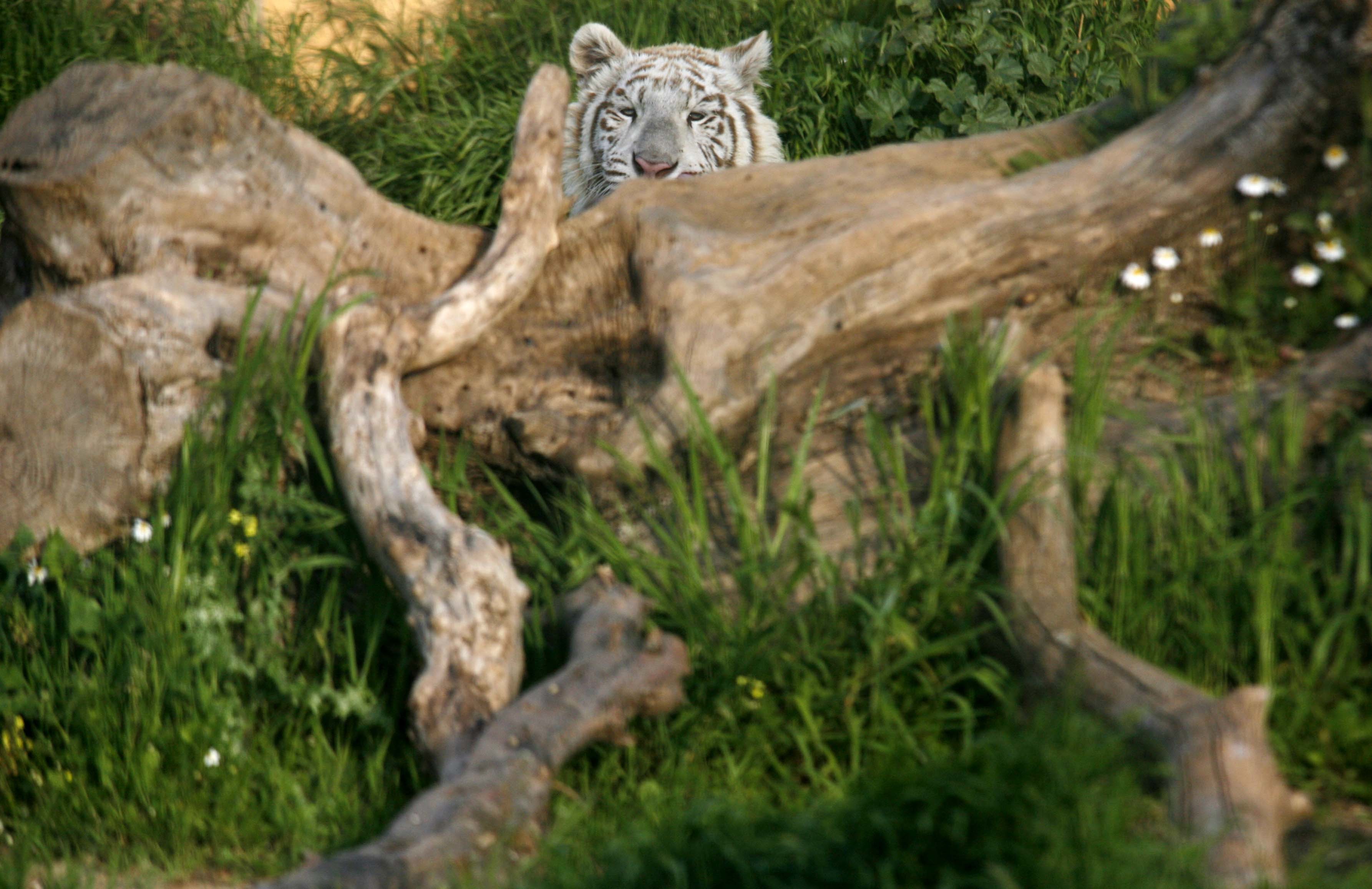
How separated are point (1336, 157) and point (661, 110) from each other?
329 centimetres

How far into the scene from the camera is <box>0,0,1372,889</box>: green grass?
213 cm

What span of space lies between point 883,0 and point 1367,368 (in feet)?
13.7

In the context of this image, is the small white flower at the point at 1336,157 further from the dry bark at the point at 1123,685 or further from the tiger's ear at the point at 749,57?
the tiger's ear at the point at 749,57

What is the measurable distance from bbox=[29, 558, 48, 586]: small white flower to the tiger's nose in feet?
10.3

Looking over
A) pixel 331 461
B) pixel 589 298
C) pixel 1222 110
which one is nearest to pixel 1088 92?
pixel 1222 110

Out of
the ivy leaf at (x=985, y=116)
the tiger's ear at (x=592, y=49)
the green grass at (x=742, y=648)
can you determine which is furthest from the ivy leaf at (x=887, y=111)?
the green grass at (x=742, y=648)

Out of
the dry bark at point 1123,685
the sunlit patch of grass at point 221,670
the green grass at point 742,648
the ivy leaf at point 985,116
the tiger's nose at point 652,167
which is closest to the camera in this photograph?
the dry bark at point 1123,685

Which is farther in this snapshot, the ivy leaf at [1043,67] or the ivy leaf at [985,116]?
the ivy leaf at [1043,67]

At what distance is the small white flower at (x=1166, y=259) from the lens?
305 cm

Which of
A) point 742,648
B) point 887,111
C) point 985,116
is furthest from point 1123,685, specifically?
point 887,111

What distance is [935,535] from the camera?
2.68m

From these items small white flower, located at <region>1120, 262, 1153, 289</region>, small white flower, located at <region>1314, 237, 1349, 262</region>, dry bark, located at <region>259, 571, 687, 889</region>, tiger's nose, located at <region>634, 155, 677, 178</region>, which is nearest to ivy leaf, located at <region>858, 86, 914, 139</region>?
tiger's nose, located at <region>634, 155, 677, 178</region>

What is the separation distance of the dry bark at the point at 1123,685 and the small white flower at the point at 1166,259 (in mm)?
468

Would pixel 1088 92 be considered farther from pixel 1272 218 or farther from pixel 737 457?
pixel 737 457
